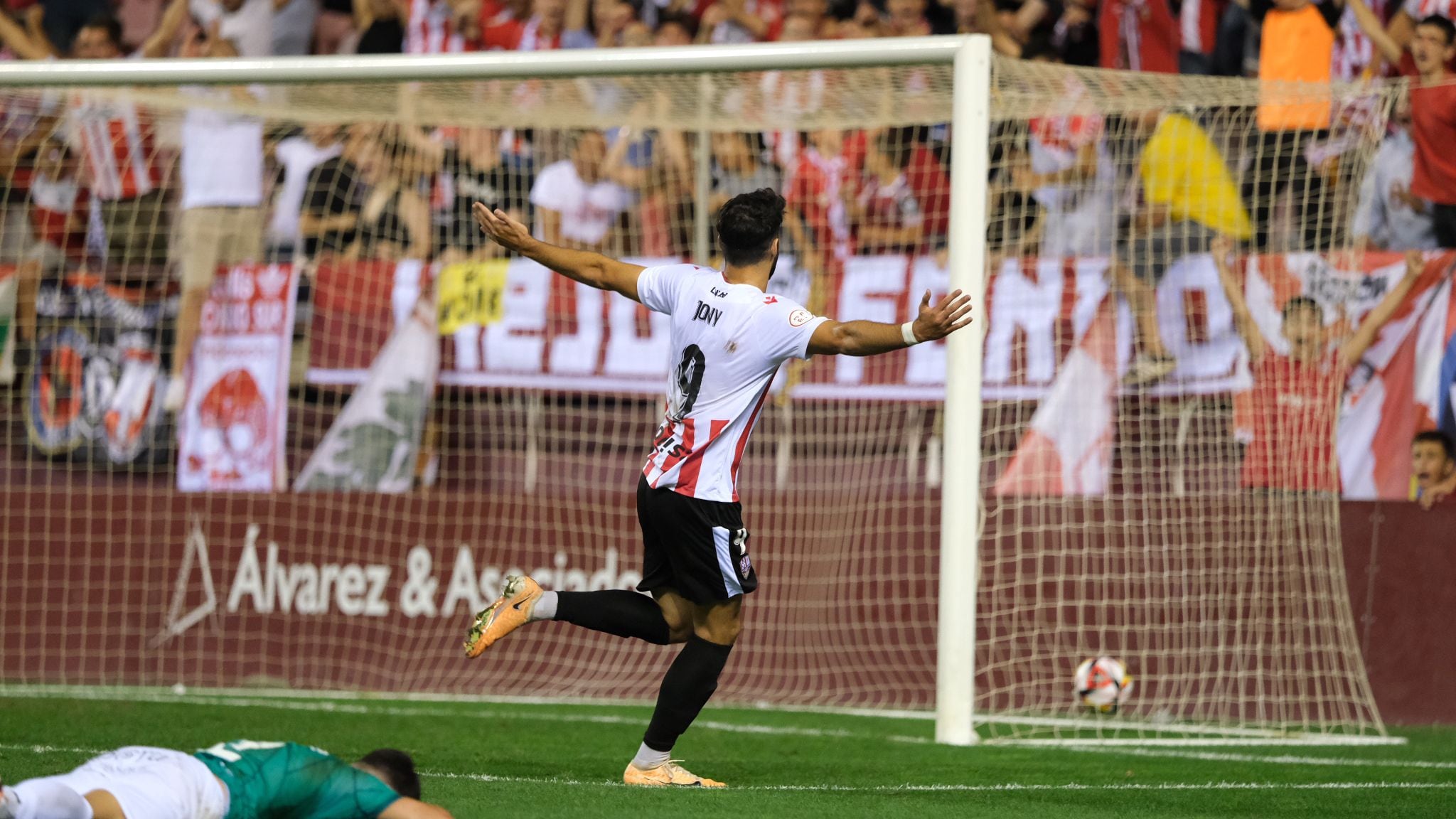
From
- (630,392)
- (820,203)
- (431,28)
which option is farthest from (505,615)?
(431,28)

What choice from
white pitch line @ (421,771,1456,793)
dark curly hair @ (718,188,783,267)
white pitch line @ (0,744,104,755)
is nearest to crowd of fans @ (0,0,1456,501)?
white pitch line @ (421,771,1456,793)

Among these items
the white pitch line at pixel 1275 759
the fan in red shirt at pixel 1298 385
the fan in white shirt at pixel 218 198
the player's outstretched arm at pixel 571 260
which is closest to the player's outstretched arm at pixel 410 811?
the player's outstretched arm at pixel 571 260

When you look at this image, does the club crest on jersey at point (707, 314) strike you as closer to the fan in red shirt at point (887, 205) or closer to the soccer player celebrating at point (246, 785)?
the soccer player celebrating at point (246, 785)

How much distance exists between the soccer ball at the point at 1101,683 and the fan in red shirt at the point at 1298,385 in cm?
145

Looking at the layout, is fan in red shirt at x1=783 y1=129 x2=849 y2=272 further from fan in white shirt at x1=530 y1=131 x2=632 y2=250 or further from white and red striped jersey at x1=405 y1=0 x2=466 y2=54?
white and red striped jersey at x1=405 y1=0 x2=466 y2=54

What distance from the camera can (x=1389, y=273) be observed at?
421 inches

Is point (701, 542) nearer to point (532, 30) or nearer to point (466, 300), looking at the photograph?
point (466, 300)

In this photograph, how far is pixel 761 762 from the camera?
25.5 feet

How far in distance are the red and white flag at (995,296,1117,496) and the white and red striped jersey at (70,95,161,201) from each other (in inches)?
269

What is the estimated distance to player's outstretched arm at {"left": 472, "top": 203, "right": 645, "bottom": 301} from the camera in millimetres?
6676

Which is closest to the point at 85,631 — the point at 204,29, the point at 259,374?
the point at 259,374

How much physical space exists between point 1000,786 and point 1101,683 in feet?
9.16

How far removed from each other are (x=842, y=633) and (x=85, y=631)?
16.8 ft

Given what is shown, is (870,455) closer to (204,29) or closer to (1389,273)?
(1389,273)
